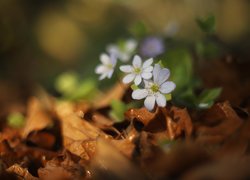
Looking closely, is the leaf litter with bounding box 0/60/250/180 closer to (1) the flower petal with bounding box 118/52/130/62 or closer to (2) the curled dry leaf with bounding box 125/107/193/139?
(2) the curled dry leaf with bounding box 125/107/193/139

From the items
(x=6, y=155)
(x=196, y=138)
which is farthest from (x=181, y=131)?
(x=6, y=155)

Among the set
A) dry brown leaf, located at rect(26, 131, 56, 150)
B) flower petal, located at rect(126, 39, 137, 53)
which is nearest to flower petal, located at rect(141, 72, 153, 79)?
dry brown leaf, located at rect(26, 131, 56, 150)

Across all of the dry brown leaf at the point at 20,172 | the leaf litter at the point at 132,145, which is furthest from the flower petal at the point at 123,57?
the dry brown leaf at the point at 20,172

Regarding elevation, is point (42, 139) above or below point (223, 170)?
below

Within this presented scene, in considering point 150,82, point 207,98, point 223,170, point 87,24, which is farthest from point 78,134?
point 87,24

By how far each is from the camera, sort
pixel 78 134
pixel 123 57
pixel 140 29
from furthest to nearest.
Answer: pixel 140 29
pixel 123 57
pixel 78 134

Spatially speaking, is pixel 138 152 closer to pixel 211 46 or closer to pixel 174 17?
pixel 211 46

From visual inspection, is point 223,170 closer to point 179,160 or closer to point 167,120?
point 179,160
